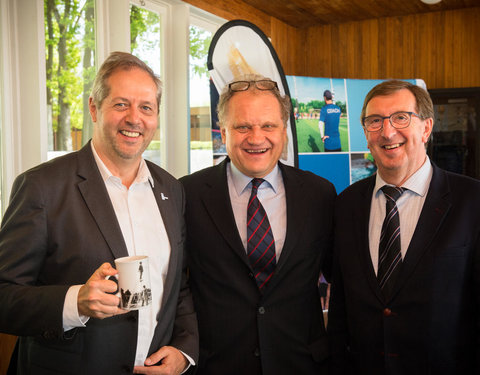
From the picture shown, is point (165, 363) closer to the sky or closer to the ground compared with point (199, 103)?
closer to the ground

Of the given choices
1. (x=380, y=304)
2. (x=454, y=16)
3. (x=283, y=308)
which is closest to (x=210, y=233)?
(x=283, y=308)

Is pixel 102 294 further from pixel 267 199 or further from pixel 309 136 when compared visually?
pixel 309 136

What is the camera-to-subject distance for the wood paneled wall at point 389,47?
6195 mm

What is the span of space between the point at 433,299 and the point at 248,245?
702 mm

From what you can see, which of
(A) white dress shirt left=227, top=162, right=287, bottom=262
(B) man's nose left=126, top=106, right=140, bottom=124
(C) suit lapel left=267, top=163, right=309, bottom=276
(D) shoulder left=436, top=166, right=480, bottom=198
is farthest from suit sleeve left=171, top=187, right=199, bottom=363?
(D) shoulder left=436, top=166, right=480, bottom=198

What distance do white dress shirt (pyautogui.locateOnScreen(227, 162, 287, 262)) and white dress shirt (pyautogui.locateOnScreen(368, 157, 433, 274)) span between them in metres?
0.36

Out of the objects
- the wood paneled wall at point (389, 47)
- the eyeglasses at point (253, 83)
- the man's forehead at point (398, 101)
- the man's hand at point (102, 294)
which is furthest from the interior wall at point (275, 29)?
the man's hand at point (102, 294)

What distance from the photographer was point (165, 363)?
166 centimetres

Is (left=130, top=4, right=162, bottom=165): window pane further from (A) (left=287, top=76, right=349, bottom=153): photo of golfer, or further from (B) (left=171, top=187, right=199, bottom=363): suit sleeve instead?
(B) (left=171, top=187, right=199, bottom=363): suit sleeve

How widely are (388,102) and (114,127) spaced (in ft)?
3.43

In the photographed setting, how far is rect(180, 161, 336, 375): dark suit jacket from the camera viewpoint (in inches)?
72.8

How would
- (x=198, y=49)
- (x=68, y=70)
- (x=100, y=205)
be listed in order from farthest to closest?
(x=198, y=49) < (x=68, y=70) < (x=100, y=205)

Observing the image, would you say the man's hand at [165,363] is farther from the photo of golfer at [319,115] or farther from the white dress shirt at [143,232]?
the photo of golfer at [319,115]

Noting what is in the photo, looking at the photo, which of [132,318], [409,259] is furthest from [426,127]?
[132,318]
